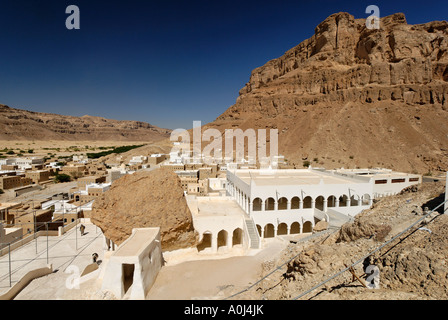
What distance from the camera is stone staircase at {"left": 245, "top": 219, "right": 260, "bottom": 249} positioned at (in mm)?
13812

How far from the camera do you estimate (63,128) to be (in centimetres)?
13938

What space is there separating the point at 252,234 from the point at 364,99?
5058 centimetres

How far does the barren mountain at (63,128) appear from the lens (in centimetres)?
11375

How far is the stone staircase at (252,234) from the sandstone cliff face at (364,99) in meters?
31.1

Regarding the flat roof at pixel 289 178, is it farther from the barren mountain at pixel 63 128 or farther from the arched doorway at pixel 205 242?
the barren mountain at pixel 63 128

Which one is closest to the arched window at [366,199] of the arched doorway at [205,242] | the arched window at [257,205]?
the arched window at [257,205]

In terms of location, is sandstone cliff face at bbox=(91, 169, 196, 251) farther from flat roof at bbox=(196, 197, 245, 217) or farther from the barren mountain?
the barren mountain

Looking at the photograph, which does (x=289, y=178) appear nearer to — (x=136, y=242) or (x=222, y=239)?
(x=222, y=239)

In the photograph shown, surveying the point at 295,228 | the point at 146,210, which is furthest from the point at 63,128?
the point at 146,210
